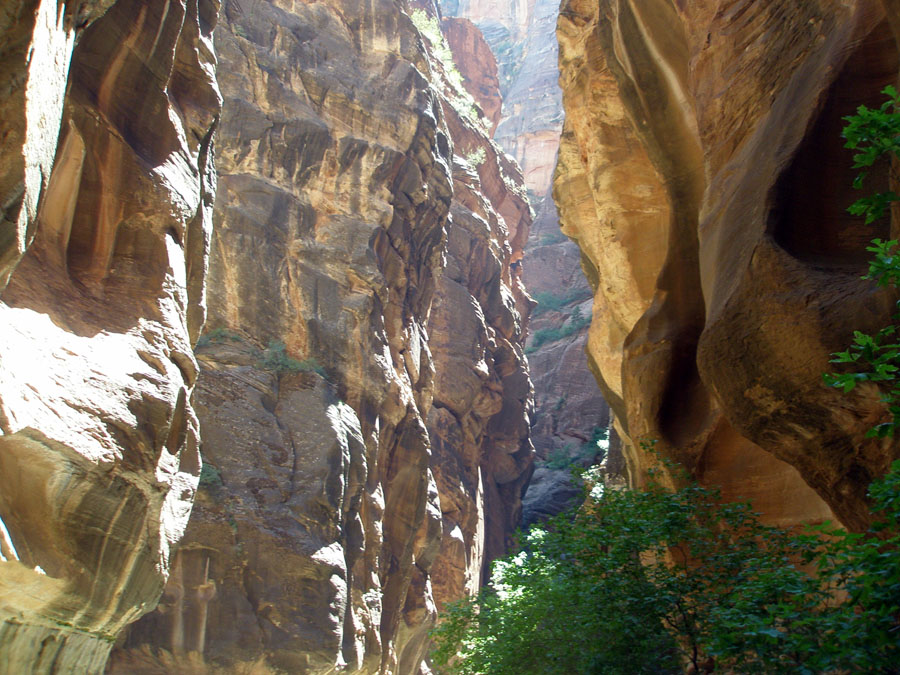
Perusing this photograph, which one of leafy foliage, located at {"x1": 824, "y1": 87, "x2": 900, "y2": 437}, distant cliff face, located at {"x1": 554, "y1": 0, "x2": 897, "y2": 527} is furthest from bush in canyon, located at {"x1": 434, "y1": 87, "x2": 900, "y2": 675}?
distant cliff face, located at {"x1": 554, "y1": 0, "x2": 897, "y2": 527}

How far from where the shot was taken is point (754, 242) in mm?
8094

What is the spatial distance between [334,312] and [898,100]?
1859 cm

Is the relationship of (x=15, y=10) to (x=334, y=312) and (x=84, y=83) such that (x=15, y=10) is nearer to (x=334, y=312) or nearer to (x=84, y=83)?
(x=84, y=83)

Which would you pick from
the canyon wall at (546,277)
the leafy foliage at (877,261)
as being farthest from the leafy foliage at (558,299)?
the leafy foliage at (877,261)

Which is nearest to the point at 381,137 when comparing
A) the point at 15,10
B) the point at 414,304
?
the point at 414,304

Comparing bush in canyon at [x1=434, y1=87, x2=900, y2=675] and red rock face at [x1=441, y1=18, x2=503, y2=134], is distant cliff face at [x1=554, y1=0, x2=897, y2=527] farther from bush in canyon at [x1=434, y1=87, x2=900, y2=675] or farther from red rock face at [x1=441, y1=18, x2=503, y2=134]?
red rock face at [x1=441, y1=18, x2=503, y2=134]

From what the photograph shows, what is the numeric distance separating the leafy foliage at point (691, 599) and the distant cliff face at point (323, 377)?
253 inches

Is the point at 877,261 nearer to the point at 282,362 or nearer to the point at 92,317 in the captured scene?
the point at 92,317

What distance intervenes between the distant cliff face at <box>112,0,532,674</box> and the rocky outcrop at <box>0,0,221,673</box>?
669 centimetres

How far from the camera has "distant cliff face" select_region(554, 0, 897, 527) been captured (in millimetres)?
7230

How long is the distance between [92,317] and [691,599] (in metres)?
7.56

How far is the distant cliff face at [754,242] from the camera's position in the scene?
23.7 ft

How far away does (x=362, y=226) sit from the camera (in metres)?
24.4

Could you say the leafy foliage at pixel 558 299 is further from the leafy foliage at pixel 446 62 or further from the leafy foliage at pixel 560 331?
the leafy foliage at pixel 446 62
